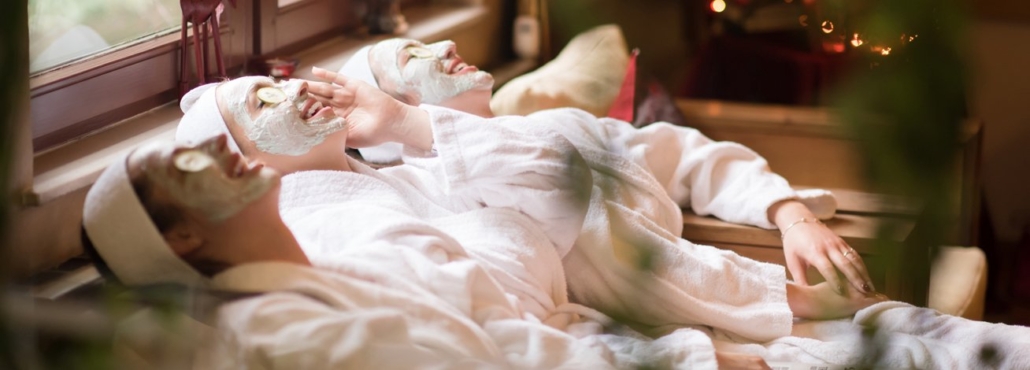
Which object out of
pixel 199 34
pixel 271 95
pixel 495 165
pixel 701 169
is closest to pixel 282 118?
pixel 271 95

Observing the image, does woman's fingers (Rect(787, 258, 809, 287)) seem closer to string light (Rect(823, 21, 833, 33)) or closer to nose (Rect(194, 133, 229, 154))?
nose (Rect(194, 133, 229, 154))

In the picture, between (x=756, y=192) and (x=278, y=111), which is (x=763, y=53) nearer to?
(x=756, y=192)

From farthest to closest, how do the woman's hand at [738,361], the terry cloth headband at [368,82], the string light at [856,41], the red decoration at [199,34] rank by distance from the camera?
1. the terry cloth headband at [368,82]
2. the red decoration at [199,34]
3. the woman's hand at [738,361]
4. the string light at [856,41]

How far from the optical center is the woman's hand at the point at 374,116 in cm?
149

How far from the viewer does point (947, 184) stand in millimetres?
224

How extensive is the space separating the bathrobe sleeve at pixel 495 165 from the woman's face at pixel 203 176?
0.38 meters

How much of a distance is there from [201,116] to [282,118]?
0.31 feet

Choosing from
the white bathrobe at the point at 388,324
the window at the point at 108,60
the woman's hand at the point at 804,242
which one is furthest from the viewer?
the woman's hand at the point at 804,242

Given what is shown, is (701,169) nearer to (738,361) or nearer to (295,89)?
(738,361)

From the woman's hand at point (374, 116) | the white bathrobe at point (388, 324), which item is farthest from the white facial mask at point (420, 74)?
the white bathrobe at point (388, 324)

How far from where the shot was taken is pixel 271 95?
4.36 feet

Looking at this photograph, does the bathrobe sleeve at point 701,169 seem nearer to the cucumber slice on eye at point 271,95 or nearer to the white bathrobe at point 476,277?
the white bathrobe at point 476,277

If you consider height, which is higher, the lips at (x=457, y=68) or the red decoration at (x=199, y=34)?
the red decoration at (x=199, y=34)

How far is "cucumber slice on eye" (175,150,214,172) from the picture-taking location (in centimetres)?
100
